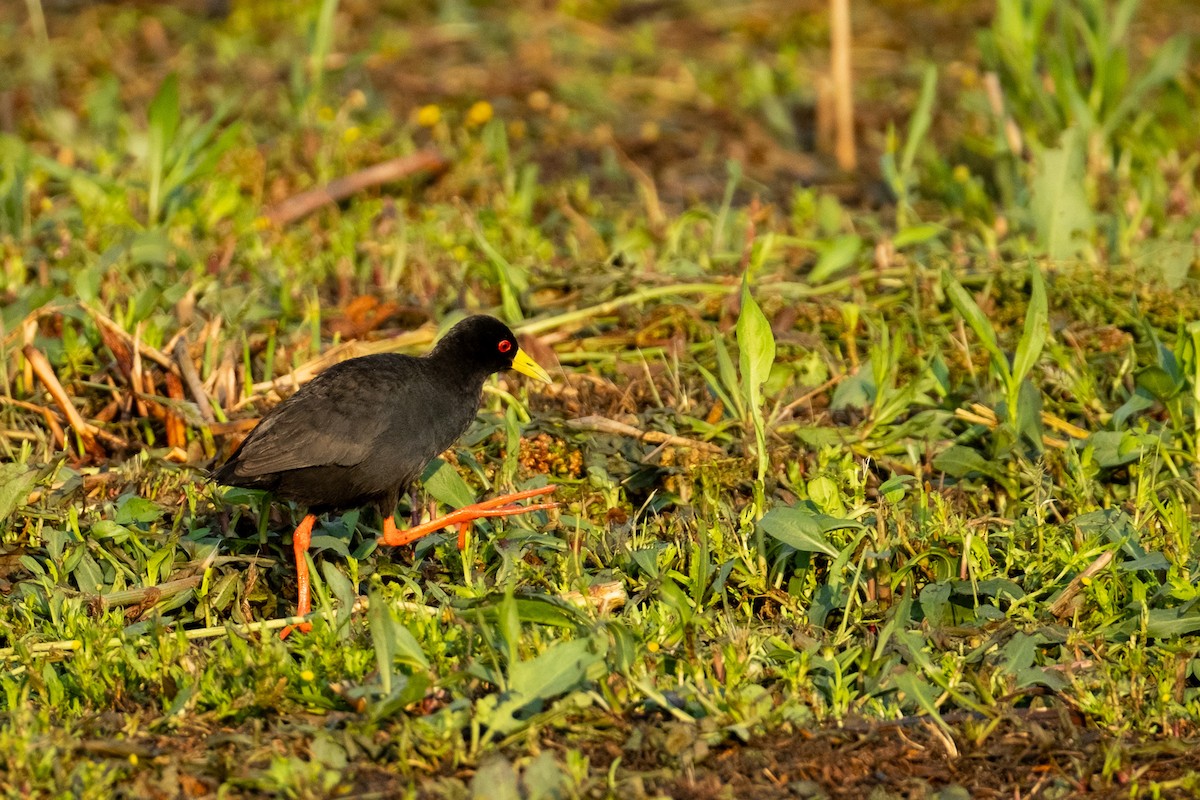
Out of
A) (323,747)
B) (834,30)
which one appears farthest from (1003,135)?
(323,747)

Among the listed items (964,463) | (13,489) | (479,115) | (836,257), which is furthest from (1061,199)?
(13,489)

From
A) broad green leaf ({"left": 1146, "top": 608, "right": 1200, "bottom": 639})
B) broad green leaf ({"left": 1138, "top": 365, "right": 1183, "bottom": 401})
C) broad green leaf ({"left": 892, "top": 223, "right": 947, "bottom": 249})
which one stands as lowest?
broad green leaf ({"left": 1146, "top": 608, "right": 1200, "bottom": 639})

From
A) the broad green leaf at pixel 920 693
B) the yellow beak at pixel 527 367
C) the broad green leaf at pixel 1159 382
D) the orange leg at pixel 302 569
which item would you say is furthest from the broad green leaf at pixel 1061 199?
the orange leg at pixel 302 569

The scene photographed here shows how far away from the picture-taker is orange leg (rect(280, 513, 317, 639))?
447cm

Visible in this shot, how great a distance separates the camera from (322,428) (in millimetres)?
4652

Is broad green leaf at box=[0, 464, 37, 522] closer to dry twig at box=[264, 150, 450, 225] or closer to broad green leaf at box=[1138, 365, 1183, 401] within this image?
dry twig at box=[264, 150, 450, 225]

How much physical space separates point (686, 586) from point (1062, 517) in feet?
4.53

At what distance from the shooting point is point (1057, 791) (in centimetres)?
370

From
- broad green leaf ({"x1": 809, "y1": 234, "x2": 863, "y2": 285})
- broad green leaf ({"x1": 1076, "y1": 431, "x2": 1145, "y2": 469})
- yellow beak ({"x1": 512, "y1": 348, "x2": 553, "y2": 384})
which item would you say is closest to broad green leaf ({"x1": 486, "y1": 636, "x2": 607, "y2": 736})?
yellow beak ({"x1": 512, "y1": 348, "x2": 553, "y2": 384})

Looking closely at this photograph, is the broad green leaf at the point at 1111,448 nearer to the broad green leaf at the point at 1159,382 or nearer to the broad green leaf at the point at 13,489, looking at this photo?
the broad green leaf at the point at 1159,382

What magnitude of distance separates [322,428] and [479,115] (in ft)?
13.9

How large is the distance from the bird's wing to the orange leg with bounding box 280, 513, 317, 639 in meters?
0.23

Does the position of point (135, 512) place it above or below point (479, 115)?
below

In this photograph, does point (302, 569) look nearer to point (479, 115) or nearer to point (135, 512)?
point (135, 512)
